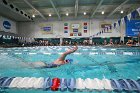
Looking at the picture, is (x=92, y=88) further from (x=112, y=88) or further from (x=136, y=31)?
(x=136, y=31)

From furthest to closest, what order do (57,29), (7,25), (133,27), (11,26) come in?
1. (57,29)
2. (11,26)
3. (7,25)
4. (133,27)

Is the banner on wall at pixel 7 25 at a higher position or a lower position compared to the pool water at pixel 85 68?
higher

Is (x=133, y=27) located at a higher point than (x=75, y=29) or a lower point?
lower

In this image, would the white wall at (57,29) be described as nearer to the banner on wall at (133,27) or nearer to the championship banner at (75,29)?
the championship banner at (75,29)

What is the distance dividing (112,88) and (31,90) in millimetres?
1202

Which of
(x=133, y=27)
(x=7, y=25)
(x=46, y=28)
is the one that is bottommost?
(x=133, y=27)

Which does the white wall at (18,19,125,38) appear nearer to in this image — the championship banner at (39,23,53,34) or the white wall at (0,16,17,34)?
the championship banner at (39,23,53,34)

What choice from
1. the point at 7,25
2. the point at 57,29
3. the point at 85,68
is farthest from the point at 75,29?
the point at 85,68

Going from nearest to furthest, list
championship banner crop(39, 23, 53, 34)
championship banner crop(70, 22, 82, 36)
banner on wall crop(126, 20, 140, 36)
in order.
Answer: banner on wall crop(126, 20, 140, 36), championship banner crop(70, 22, 82, 36), championship banner crop(39, 23, 53, 34)

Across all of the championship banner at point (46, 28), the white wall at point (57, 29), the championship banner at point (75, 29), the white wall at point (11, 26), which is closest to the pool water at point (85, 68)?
the white wall at point (11, 26)

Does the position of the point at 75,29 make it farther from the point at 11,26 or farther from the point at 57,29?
the point at 11,26

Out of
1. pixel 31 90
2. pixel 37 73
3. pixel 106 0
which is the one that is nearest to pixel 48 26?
pixel 106 0

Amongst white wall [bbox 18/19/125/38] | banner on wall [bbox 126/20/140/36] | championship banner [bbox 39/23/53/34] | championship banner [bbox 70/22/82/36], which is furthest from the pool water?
championship banner [bbox 39/23/53/34]

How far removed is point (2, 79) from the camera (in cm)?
298
